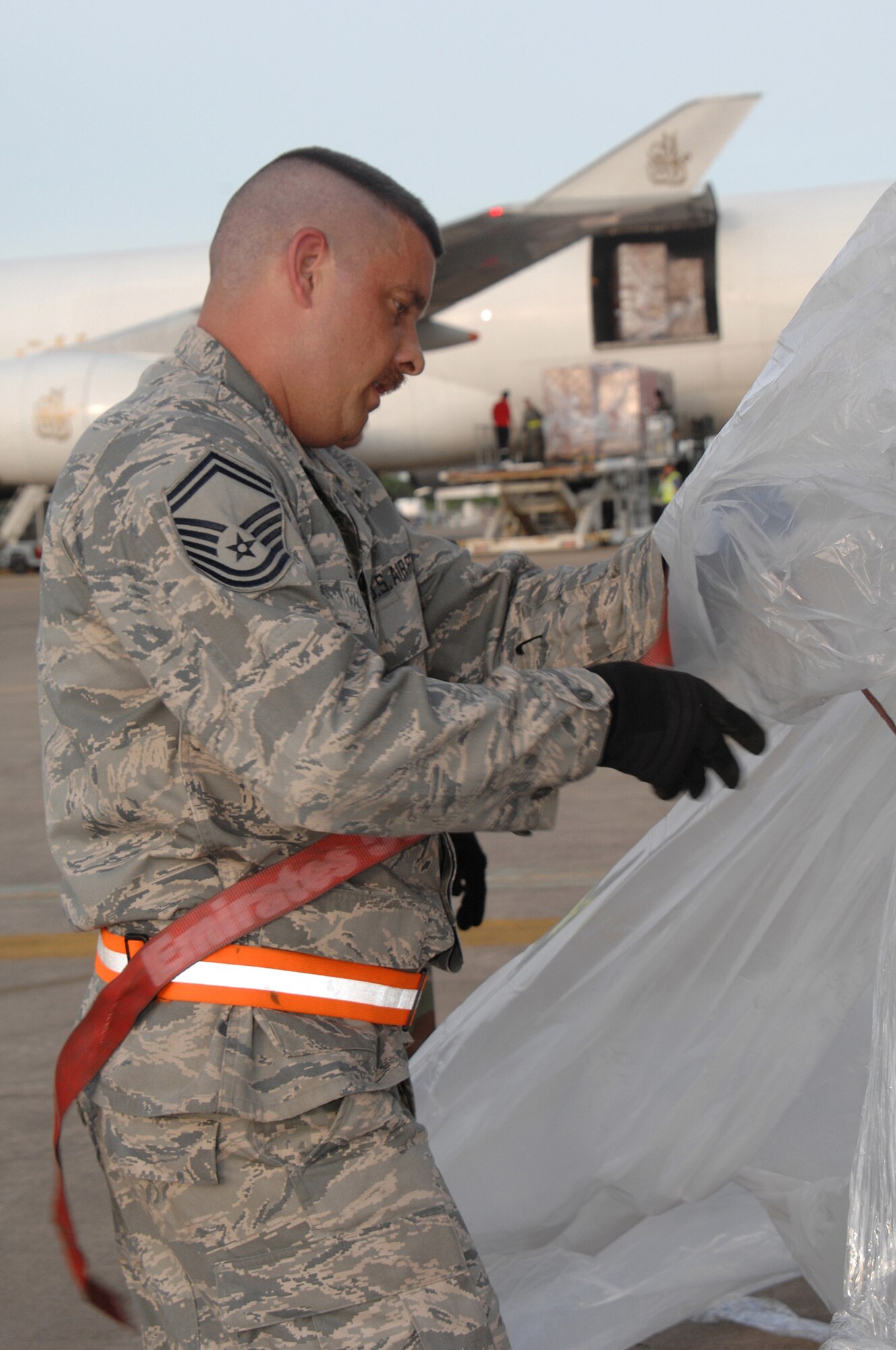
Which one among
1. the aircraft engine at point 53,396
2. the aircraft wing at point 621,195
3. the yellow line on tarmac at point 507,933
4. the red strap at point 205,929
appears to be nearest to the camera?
the red strap at point 205,929

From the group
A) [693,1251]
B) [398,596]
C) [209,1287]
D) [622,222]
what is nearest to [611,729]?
[398,596]

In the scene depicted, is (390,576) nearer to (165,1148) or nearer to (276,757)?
(276,757)

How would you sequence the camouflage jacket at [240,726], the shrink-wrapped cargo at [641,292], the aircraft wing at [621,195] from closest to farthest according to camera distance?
the camouflage jacket at [240,726], the aircraft wing at [621,195], the shrink-wrapped cargo at [641,292]

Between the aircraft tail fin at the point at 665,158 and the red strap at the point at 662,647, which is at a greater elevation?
the aircraft tail fin at the point at 665,158

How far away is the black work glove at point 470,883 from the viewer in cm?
171

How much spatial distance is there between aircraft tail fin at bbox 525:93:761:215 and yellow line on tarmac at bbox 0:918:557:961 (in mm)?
15937

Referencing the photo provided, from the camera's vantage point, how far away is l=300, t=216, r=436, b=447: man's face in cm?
140

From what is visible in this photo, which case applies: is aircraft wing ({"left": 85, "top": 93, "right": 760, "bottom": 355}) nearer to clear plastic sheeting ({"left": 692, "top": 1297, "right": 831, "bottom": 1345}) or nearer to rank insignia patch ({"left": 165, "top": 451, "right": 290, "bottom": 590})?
clear plastic sheeting ({"left": 692, "top": 1297, "right": 831, "bottom": 1345})

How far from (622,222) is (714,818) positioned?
57.3 feet

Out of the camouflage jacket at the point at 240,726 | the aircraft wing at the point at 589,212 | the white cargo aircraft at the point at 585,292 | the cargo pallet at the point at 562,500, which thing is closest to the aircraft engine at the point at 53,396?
the white cargo aircraft at the point at 585,292

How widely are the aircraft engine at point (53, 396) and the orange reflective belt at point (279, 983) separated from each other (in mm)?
14650

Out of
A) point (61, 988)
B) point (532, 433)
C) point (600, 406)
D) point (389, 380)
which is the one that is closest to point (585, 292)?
point (600, 406)

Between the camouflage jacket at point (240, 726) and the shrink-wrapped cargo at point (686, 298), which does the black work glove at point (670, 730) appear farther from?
the shrink-wrapped cargo at point (686, 298)

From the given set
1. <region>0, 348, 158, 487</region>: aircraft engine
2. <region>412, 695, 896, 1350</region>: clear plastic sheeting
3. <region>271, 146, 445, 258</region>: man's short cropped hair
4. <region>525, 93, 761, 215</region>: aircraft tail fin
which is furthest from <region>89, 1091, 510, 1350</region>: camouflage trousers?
<region>525, 93, 761, 215</region>: aircraft tail fin
